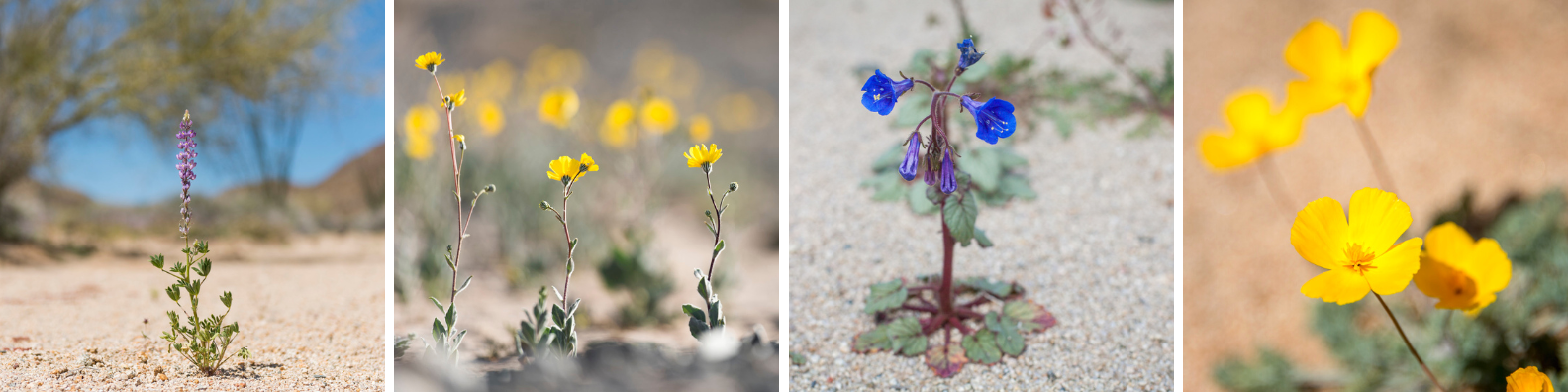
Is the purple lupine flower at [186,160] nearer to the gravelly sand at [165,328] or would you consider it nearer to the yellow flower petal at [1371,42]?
the gravelly sand at [165,328]

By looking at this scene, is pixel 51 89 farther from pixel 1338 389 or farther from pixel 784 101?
pixel 1338 389

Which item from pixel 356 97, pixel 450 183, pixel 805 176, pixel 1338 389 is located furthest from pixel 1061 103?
pixel 356 97

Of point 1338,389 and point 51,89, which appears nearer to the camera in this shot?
point 1338,389

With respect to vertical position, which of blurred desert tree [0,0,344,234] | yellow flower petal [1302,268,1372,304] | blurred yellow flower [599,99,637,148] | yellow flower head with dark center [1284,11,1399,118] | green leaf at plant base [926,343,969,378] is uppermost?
blurred desert tree [0,0,344,234]

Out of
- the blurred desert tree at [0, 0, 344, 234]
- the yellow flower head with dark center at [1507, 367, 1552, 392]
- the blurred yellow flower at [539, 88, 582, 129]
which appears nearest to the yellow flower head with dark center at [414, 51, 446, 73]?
the blurred yellow flower at [539, 88, 582, 129]

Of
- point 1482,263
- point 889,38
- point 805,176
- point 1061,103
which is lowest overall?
point 1482,263

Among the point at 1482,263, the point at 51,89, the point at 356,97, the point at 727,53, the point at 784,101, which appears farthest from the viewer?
the point at 356,97

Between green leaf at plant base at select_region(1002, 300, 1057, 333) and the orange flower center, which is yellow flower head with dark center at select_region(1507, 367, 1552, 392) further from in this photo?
green leaf at plant base at select_region(1002, 300, 1057, 333)

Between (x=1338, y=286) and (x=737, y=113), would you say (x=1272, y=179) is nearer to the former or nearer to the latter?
(x=1338, y=286)
